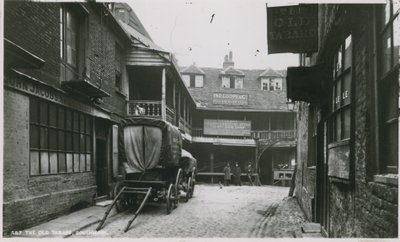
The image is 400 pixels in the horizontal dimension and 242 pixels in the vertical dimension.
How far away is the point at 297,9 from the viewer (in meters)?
6.70

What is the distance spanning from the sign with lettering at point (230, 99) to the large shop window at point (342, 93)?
22.5 meters

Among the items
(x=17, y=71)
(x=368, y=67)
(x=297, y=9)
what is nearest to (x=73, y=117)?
(x=17, y=71)

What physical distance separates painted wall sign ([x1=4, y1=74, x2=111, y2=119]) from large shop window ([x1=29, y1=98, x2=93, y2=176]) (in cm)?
14

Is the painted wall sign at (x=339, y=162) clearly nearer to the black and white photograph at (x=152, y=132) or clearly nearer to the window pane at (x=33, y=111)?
the black and white photograph at (x=152, y=132)

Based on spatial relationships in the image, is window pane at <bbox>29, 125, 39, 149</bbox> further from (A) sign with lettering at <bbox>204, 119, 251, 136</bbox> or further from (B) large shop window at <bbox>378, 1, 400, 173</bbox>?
(A) sign with lettering at <bbox>204, 119, 251, 136</bbox>

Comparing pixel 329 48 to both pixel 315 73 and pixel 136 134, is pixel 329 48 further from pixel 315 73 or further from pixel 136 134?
pixel 136 134

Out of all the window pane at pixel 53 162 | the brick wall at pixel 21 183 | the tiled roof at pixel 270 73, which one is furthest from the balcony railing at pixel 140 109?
the tiled roof at pixel 270 73

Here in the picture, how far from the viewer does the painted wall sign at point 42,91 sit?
7129 mm

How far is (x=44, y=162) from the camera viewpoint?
8.43m

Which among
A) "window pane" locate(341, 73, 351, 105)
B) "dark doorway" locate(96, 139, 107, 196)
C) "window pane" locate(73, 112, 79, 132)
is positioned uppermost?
"window pane" locate(341, 73, 351, 105)

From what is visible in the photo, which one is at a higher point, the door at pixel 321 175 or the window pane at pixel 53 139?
the window pane at pixel 53 139

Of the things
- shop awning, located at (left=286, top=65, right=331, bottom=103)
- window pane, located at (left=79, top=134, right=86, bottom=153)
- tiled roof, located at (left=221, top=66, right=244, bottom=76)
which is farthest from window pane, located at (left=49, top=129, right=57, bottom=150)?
tiled roof, located at (left=221, top=66, right=244, bottom=76)

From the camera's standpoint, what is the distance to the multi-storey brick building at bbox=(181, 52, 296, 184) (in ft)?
88.5

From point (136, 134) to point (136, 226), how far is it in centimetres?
287
